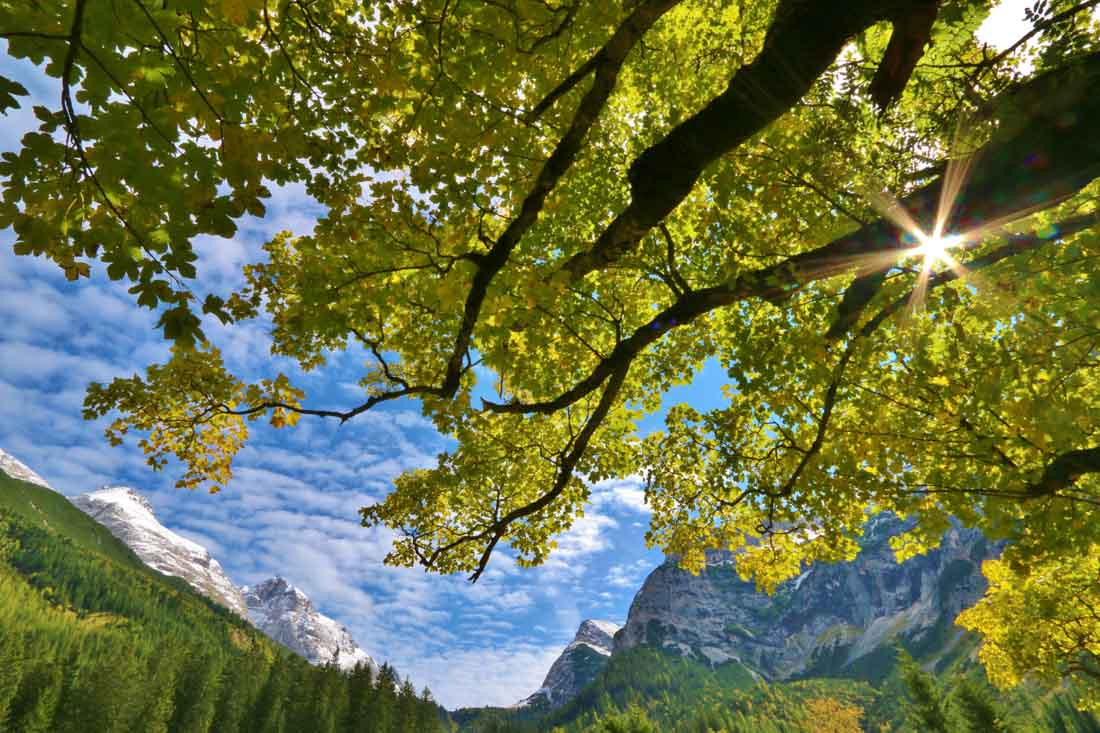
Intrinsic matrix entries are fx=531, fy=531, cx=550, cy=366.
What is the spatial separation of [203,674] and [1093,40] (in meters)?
114

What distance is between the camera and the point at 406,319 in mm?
8797

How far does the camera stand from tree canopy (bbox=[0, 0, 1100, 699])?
117 inches

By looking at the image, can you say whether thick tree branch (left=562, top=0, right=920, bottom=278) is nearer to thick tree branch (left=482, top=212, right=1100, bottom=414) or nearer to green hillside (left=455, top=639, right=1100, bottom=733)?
thick tree branch (left=482, top=212, right=1100, bottom=414)

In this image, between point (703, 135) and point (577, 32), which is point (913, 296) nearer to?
point (703, 135)

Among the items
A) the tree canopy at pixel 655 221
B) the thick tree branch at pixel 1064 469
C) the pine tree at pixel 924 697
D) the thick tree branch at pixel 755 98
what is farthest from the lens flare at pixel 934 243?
the pine tree at pixel 924 697

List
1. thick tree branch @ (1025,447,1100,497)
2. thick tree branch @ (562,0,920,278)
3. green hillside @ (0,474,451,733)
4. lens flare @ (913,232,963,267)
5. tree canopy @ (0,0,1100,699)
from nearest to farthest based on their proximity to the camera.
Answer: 1. tree canopy @ (0,0,1100,699)
2. thick tree branch @ (562,0,920,278)
3. lens flare @ (913,232,963,267)
4. thick tree branch @ (1025,447,1100,497)
5. green hillside @ (0,474,451,733)

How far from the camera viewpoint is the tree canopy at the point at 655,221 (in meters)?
2.96

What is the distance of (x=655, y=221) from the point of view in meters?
5.92

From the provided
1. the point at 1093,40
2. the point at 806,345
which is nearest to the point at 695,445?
the point at 806,345

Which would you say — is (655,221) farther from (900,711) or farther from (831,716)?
(900,711)

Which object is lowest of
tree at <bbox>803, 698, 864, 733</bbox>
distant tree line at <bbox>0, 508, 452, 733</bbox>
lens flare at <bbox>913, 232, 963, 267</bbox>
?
→ distant tree line at <bbox>0, 508, 452, 733</bbox>

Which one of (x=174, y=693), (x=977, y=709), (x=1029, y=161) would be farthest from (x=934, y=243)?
(x=174, y=693)

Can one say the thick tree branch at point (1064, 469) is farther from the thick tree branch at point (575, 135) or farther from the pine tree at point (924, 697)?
the pine tree at point (924, 697)

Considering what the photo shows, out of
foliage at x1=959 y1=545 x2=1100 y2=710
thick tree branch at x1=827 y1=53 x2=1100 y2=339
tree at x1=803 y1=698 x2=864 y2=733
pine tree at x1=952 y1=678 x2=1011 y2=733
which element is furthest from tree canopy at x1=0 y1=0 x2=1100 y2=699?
tree at x1=803 y1=698 x2=864 y2=733
